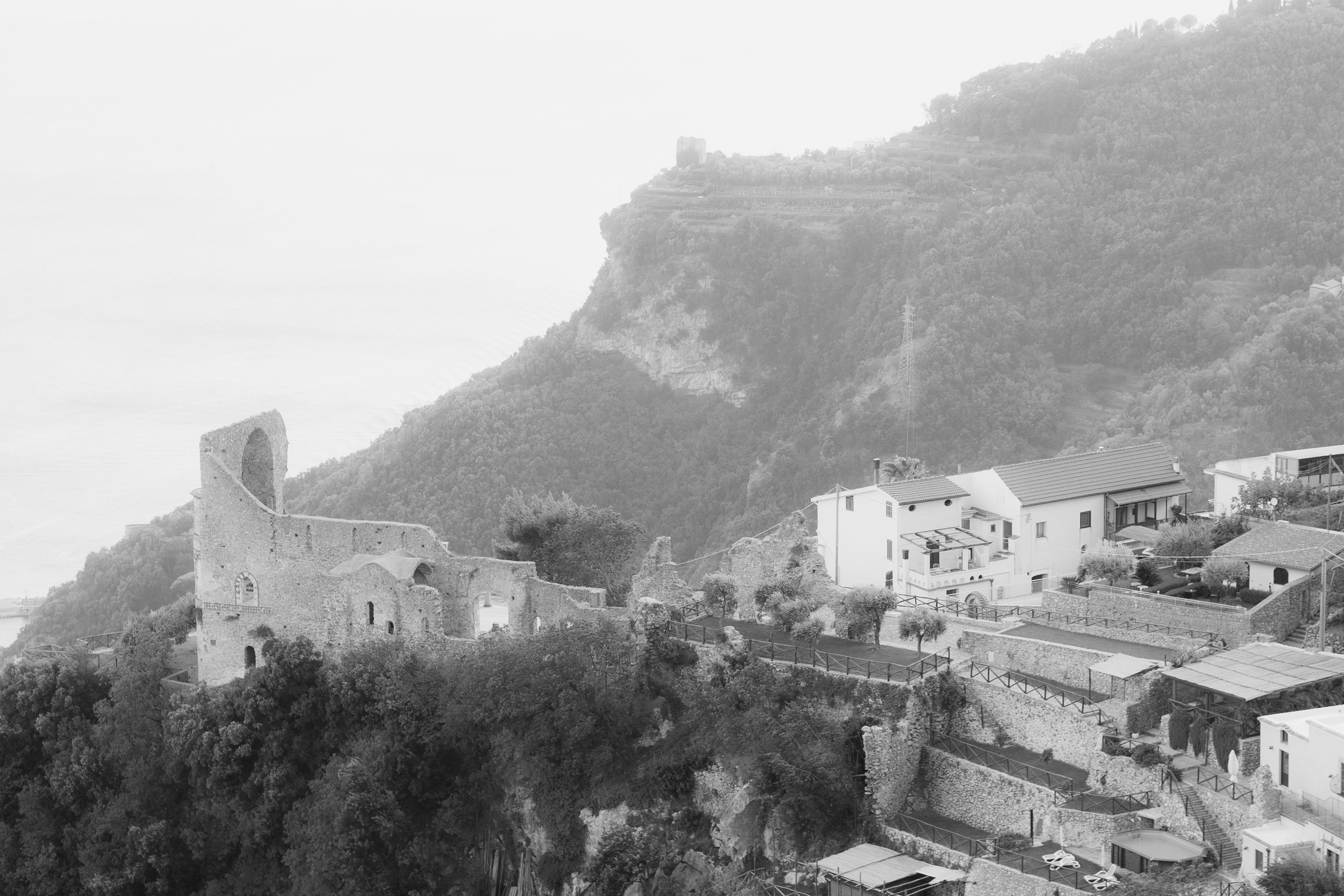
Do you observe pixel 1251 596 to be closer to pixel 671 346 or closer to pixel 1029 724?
pixel 1029 724

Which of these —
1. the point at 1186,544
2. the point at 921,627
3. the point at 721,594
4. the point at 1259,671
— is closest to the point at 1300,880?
the point at 1259,671

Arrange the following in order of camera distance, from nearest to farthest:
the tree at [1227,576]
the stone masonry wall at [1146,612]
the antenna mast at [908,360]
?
the stone masonry wall at [1146,612]
the tree at [1227,576]
the antenna mast at [908,360]

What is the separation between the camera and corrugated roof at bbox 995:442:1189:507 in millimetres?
52594

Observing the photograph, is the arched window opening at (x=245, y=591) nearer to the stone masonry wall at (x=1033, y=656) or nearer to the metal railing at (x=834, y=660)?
the metal railing at (x=834, y=660)

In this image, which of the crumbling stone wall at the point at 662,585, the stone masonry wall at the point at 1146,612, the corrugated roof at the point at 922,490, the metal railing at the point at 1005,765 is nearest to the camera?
the metal railing at the point at 1005,765

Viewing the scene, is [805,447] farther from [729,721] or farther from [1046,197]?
[729,721]

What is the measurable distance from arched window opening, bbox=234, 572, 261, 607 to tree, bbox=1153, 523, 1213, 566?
951 inches

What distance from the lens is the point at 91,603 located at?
3371 inches

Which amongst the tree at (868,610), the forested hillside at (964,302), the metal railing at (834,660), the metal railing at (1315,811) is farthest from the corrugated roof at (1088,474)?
the metal railing at (1315,811)

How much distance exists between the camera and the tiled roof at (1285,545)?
44500 millimetres

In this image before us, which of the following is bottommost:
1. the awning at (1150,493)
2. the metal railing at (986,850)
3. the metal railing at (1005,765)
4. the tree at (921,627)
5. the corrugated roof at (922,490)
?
the metal railing at (986,850)

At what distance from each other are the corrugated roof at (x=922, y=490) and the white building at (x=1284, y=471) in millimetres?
7721

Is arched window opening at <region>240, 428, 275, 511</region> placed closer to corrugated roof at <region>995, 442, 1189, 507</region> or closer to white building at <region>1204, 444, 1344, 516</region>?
corrugated roof at <region>995, 442, 1189, 507</region>

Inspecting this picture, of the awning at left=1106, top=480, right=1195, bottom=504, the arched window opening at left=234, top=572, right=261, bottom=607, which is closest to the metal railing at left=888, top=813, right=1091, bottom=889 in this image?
the awning at left=1106, top=480, right=1195, bottom=504
